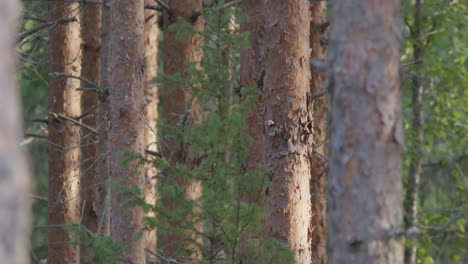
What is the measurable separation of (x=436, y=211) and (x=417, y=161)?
3.80 feet

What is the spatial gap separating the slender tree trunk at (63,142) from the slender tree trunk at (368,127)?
284 inches

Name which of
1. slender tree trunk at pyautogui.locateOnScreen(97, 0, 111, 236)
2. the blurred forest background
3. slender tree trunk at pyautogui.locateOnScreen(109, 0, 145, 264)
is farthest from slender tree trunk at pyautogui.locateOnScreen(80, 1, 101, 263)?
slender tree trunk at pyautogui.locateOnScreen(109, 0, 145, 264)

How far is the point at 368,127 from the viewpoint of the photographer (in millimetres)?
4137

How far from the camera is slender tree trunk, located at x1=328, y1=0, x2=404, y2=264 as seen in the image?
4.14 metres

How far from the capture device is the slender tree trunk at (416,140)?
44.4 feet

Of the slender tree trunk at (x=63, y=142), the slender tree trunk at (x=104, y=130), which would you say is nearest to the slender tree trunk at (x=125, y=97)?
the slender tree trunk at (x=104, y=130)

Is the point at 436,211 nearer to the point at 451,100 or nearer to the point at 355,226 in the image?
the point at 451,100

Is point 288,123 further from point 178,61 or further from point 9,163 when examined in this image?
point 9,163

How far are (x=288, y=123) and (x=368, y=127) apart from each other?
3041 mm

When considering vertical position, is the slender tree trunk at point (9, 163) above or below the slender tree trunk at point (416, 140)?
below

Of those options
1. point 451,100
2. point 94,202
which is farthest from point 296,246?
point 451,100

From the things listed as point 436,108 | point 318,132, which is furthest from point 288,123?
point 436,108

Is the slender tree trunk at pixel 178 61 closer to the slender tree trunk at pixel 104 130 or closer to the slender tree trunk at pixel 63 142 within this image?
the slender tree trunk at pixel 104 130

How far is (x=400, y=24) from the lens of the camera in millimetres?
4258
